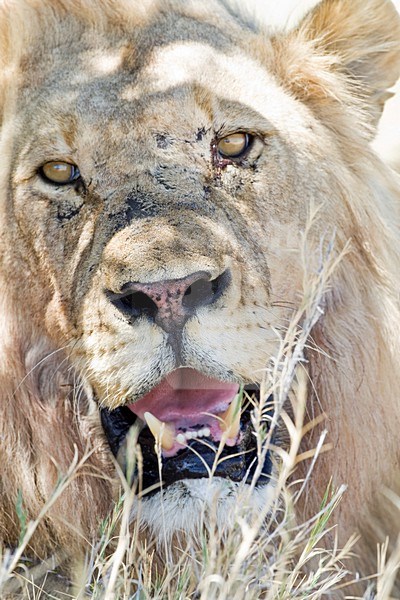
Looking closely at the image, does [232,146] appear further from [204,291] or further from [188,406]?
[188,406]

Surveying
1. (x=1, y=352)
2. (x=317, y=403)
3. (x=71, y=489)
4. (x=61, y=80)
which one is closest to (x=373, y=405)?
(x=317, y=403)

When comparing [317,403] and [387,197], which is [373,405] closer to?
[317,403]

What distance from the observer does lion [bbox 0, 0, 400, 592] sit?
2.75 metres

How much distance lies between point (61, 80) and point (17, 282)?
636mm

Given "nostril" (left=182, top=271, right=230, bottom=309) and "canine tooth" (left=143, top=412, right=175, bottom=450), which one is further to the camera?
"canine tooth" (left=143, top=412, right=175, bottom=450)

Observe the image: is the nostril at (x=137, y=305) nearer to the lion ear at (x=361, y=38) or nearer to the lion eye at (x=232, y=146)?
the lion eye at (x=232, y=146)

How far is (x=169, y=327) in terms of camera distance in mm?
2520

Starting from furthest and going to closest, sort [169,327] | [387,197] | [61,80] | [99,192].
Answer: [387,197] < [61,80] < [99,192] < [169,327]

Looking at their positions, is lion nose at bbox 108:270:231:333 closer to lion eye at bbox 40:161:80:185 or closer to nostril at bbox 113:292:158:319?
nostril at bbox 113:292:158:319

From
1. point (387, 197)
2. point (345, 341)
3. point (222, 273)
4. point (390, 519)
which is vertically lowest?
point (390, 519)

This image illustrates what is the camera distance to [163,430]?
2.69m

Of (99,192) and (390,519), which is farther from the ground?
(99,192)

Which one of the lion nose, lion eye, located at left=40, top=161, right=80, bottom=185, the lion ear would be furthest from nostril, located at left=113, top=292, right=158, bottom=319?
the lion ear

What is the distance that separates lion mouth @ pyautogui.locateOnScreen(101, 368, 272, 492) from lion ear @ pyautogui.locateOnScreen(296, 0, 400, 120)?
119cm
